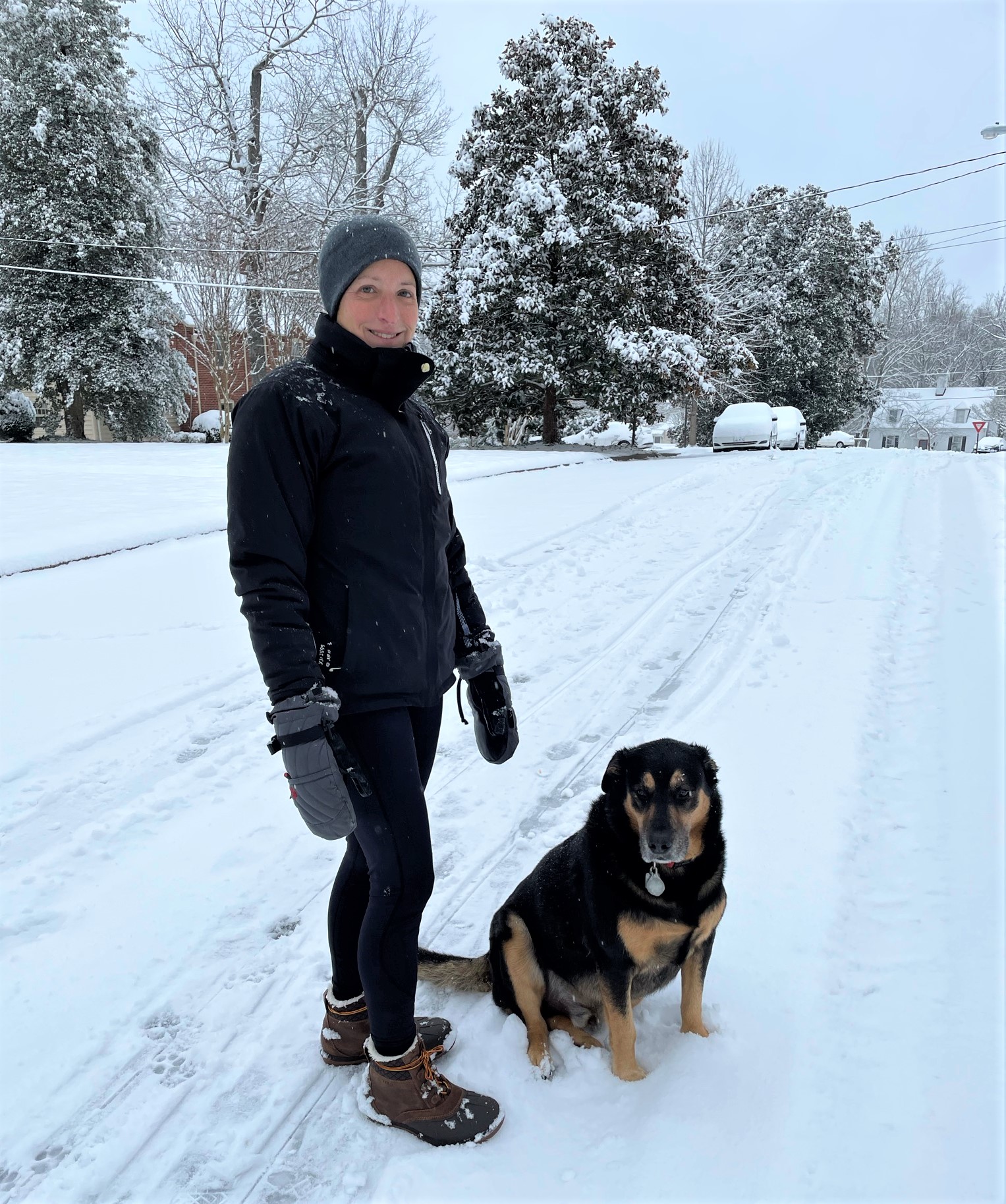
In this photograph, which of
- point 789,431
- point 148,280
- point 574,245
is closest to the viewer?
point 574,245

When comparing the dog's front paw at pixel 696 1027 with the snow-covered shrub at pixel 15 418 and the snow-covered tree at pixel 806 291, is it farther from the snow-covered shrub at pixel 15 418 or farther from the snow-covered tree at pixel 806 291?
the snow-covered tree at pixel 806 291

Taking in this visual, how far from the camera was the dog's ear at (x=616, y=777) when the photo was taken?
88.7 inches

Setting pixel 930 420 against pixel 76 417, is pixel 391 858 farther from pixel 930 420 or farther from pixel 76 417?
pixel 930 420

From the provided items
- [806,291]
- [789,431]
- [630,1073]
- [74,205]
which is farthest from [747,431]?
[630,1073]

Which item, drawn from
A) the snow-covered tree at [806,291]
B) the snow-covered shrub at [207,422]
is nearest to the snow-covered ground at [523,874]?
the snow-covered tree at [806,291]

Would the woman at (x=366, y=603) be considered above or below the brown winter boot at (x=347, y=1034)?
above

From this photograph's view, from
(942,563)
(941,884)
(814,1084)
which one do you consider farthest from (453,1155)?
(942,563)

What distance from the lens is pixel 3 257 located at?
22.2 metres

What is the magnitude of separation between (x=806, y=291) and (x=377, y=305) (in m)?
32.3

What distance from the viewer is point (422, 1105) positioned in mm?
2010

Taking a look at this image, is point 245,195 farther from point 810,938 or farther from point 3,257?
point 810,938

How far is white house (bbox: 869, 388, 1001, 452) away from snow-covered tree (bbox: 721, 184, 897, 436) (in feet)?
70.4

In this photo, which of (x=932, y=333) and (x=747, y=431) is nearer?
(x=747, y=431)

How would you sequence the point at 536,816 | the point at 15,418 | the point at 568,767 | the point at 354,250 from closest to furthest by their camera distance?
the point at 354,250, the point at 536,816, the point at 568,767, the point at 15,418
